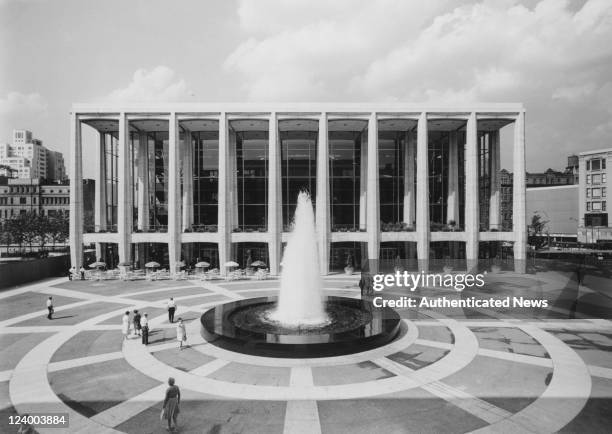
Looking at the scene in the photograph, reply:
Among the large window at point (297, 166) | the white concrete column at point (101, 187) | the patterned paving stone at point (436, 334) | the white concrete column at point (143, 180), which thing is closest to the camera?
the patterned paving stone at point (436, 334)

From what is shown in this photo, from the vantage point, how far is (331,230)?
43844mm

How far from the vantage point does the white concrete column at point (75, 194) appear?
1626 inches

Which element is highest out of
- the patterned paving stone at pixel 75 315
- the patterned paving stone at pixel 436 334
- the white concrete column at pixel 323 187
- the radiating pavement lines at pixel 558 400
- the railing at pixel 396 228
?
the white concrete column at pixel 323 187

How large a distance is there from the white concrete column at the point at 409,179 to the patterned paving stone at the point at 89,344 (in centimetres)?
3865

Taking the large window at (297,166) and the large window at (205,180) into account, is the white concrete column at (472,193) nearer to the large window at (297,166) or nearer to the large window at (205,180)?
→ the large window at (297,166)

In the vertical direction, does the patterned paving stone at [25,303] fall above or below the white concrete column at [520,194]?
below

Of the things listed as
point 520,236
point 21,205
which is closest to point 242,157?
point 520,236

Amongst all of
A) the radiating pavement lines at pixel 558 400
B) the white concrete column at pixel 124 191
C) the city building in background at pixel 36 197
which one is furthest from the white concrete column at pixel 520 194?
the city building in background at pixel 36 197

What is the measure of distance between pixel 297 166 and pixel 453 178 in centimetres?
2205

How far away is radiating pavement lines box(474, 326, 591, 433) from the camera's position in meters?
11.5

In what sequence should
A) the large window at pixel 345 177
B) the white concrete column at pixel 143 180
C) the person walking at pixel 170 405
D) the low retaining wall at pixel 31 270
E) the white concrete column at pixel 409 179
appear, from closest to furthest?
the person walking at pixel 170 405
the low retaining wall at pixel 31 270
the white concrete column at pixel 143 180
the white concrete column at pixel 409 179
the large window at pixel 345 177

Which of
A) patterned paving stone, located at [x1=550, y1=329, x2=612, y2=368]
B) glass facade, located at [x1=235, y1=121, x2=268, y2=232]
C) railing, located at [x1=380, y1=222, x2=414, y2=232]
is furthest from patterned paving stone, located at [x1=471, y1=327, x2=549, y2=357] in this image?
glass facade, located at [x1=235, y1=121, x2=268, y2=232]

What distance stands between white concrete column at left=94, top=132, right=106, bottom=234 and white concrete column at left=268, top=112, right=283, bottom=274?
74.8ft

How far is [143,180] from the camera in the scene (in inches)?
1941
